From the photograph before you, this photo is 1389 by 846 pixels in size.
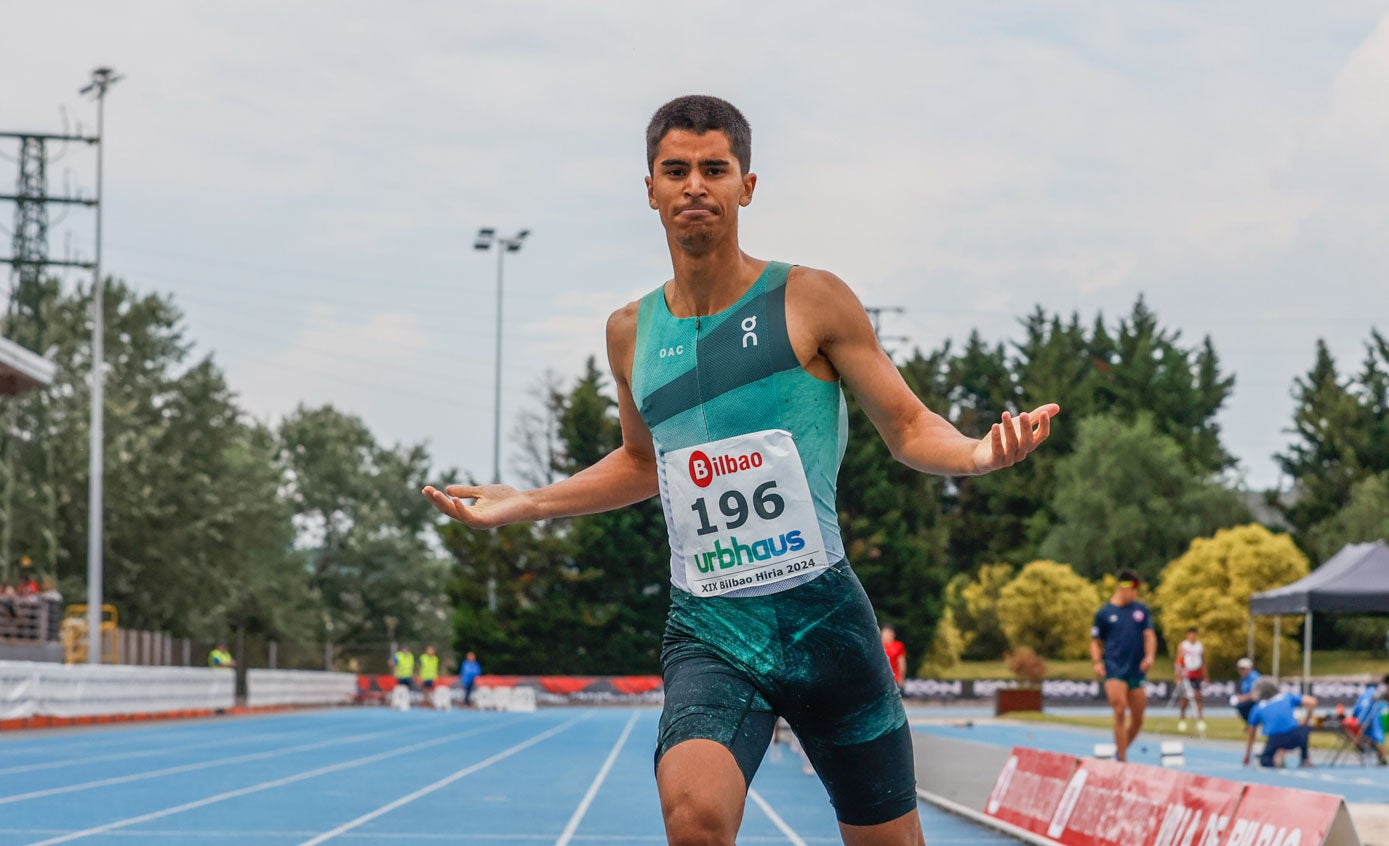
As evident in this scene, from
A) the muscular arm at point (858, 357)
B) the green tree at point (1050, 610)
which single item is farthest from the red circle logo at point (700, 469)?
the green tree at point (1050, 610)

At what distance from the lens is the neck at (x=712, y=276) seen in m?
4.38

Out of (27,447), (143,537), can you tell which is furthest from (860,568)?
(27,447)

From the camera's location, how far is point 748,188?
14.5 feet

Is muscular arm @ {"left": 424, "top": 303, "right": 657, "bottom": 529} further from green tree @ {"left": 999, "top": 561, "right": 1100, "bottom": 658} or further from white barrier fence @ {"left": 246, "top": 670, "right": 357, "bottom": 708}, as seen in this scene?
green tree @ {"left": 999, "top": 561, "right": 1100, "bottom": 658}

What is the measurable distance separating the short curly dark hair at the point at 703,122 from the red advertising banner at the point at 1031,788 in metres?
8.28

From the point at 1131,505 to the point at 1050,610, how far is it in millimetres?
15457

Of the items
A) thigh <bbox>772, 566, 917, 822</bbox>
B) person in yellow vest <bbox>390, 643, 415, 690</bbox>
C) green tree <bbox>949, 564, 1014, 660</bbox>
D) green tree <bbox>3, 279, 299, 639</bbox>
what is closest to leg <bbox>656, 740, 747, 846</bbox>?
thigh <bbox>772, 566, 917, 822</bbox>

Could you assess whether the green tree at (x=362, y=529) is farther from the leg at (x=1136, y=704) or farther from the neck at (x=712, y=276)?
the neck at (x=712, y=276)

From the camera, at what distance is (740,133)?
14.3ft

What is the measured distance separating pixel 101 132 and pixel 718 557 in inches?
1517

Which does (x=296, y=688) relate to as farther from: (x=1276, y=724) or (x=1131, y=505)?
(x=1131, y=505)

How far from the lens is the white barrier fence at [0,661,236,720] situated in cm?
2839

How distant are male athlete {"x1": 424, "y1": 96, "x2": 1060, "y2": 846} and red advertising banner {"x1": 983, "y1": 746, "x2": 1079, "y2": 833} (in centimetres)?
797

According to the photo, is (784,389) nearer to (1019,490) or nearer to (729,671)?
(729,671)
